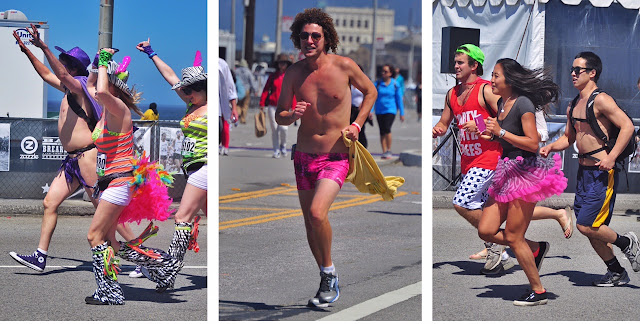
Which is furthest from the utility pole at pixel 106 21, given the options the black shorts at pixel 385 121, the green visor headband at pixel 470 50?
the black shorts at pixel 385 121

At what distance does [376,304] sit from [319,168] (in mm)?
956

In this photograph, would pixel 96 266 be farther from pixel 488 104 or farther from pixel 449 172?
pixel 449 172

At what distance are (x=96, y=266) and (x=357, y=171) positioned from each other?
5.52 feet

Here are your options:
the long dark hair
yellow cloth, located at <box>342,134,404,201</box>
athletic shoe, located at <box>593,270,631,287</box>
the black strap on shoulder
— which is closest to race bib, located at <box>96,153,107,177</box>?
the black strap on shoulder

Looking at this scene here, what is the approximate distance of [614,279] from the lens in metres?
6.95

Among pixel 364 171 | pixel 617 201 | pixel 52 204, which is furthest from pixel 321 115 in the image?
pixel 617 201

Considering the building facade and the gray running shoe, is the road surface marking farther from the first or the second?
the building facade

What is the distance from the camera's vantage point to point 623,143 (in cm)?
642

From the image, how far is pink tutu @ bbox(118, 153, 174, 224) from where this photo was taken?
6.34 metres

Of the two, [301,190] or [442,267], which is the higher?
[301,190]

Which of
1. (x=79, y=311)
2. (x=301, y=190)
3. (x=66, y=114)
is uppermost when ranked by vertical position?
(x=66, y=114)

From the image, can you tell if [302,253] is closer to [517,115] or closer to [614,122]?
[517,115]

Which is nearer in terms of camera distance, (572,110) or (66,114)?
(572,110)

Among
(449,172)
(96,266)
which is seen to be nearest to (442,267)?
(449,172)
